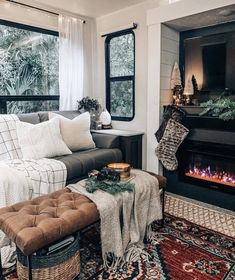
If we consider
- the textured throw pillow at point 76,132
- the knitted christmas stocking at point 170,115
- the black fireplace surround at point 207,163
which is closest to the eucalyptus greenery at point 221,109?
the black fireplace surround at point 207,163

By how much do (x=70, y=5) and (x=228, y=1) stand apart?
2024 millimetres

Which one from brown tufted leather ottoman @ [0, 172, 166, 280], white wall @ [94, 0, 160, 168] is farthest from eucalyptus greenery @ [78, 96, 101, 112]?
brown tufted leather ottoman @ [0, 172, 166, 280]

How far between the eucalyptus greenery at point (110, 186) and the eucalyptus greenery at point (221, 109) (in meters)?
1.26

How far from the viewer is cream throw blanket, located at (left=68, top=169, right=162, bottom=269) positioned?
1.79 meters

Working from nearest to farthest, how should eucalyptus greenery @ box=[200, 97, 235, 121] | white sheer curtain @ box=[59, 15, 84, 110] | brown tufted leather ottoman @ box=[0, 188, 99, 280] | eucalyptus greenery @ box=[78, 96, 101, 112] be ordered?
brown tufted leather ottoman @ box=[0, 188, 99, 280] < eucalyptus greenery @ box=[200, 97, 235, 121] < white sheer curtain @ box=[59, 15, 84, 110] < eucalyptus greenery @ box=[78, 96, 101, 112]

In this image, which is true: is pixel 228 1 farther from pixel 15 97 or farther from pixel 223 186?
pixel 15 97

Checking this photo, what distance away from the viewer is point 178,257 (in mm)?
1941

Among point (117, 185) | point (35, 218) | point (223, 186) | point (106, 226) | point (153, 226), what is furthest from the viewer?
point (223, 186)

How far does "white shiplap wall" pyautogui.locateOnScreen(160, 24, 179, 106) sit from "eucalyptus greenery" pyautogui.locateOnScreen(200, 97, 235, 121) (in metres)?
0.69

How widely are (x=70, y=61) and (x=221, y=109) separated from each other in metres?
2.24

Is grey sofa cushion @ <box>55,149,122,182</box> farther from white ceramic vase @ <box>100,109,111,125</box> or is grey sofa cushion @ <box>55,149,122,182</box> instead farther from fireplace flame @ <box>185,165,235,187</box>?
fireplace flame @ <box>185,165,235,187</box>

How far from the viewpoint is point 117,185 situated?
1.98 meters

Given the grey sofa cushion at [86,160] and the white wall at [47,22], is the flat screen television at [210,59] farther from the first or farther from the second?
the white wall at [47,22]

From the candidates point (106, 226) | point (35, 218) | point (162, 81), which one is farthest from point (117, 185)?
point (162, 81)
